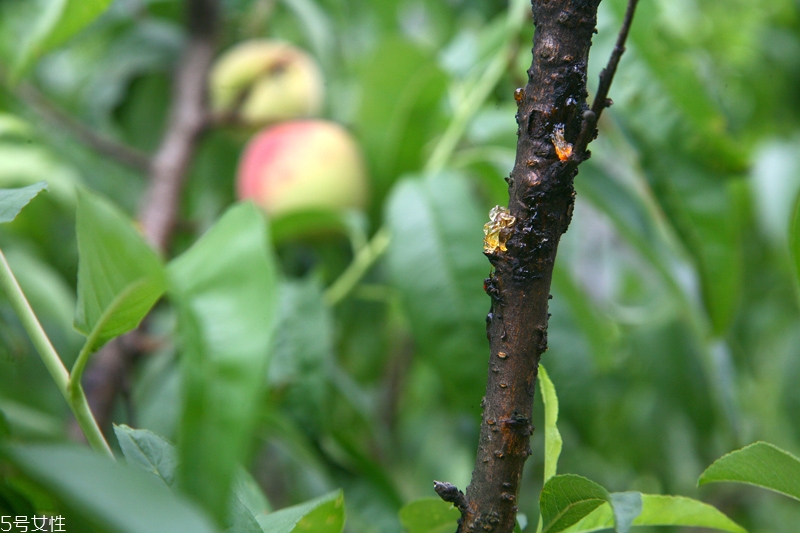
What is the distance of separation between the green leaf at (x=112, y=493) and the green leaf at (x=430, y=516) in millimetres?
125

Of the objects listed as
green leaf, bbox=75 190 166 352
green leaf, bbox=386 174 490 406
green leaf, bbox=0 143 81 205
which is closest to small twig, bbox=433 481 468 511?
green leaf, bbox=75 190 166 352

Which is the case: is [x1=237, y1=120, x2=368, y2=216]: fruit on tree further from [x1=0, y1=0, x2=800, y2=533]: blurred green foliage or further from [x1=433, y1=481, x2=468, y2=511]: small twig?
[x1=433, y1=481, x2=468, y2=511]: small twig

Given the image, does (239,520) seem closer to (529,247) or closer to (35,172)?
(529,247)

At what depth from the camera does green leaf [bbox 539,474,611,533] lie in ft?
0.69

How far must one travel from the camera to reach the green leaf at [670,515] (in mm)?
230

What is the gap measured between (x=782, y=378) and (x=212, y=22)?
68 cm

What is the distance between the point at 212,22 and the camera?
2.44 ft

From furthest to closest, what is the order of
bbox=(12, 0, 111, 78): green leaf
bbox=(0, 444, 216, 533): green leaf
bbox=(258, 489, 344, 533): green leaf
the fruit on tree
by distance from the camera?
the fruit on tree
bbox=(12, 0, 111, 78): green leaf
bbox=(258, 489, 344, 533): green leaf
bbox=(0, 444, 216, 533): green leaf

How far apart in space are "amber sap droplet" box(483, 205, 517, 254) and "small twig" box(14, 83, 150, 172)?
1.78 feet

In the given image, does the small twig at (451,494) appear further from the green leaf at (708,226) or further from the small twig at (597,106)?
the green leaf at (708,226)

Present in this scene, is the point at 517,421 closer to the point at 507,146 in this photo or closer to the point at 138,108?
the point at 507,146

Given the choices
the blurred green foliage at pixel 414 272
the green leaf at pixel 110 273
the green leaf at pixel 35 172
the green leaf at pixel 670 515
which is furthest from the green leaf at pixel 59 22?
the green leaf at pixel 670 515

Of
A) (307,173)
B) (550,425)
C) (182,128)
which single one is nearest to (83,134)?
(182,128)

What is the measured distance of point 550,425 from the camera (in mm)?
230
